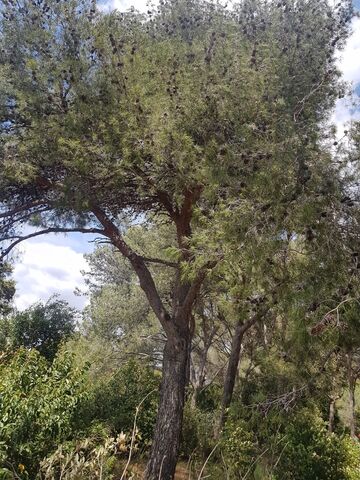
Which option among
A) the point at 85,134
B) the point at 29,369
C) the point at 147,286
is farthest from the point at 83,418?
the point at 85,134

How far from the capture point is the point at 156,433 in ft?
19.3

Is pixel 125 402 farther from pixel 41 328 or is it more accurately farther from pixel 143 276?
pixel 41 328

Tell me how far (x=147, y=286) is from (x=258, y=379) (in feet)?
28.7

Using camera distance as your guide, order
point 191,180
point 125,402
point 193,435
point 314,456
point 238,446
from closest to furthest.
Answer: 1. point 191,180
2. point 314,456
3. point 238,446
4. point 125,402
5. point 193,435

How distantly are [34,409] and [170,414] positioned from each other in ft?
6.48

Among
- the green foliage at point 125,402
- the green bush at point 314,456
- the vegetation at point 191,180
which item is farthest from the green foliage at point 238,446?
the green foliage at point 125,402

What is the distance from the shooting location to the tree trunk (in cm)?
572

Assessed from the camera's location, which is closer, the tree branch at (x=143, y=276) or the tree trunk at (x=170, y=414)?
the tree trunk at (x=170, y=414)

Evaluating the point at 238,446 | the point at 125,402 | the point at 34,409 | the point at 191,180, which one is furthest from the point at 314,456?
the point at 191,180

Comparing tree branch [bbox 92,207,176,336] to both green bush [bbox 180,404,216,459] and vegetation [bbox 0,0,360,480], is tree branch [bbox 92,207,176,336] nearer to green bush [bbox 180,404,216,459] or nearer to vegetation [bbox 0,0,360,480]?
vegetation [bbox 0,0,360,480]

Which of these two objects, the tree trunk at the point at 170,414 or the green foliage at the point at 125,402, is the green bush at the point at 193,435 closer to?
the green foliage at the point at 125,402

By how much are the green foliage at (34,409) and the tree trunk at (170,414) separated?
1161 mm

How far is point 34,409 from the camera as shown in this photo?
15.2ft

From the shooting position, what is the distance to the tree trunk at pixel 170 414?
5.72 meters
